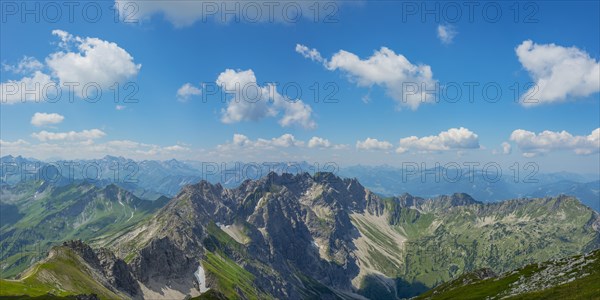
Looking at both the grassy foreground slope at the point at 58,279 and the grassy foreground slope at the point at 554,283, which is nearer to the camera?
the grassy foreground slope at the point at 554,283

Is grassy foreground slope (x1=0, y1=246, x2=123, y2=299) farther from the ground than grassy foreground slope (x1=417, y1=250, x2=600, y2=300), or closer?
closer

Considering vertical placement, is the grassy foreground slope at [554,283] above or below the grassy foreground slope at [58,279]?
above

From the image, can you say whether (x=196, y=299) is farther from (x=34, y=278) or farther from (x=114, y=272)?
(x=114, y=272)

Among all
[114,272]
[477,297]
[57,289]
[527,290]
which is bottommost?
[114,272]

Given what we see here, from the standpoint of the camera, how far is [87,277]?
550ft

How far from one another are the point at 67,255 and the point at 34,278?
39107mm

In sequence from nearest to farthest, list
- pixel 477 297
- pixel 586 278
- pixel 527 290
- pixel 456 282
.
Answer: pixel 586 278
pixel 527 290
pixel 477 297
pixel 456 282

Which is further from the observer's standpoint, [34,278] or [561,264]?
[34,278]

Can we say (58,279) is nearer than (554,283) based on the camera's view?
No

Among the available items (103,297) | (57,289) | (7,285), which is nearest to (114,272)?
(103,297)

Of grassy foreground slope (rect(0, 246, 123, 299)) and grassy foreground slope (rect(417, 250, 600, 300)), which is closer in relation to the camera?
grassy foreground slope (rect(417, 250, 600, 300))

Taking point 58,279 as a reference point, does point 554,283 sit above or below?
above

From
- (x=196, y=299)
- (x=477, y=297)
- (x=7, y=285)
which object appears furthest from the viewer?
(x=196, y=299)

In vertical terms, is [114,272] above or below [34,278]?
below
